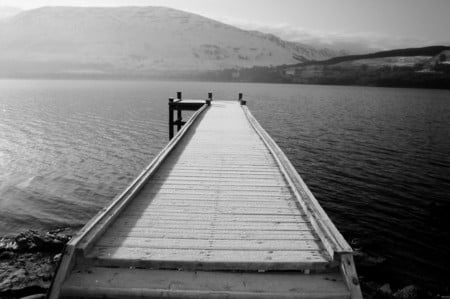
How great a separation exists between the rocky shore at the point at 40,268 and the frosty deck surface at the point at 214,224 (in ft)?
14.1

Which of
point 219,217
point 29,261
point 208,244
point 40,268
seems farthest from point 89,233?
point 29,261

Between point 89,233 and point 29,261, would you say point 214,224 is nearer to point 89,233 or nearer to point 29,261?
point 89,233

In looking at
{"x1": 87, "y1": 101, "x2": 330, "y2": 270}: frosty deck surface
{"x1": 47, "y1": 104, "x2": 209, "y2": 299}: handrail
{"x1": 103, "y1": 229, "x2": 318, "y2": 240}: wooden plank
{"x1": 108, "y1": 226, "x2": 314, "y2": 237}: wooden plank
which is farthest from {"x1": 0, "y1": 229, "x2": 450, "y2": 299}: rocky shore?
{"x1": 103, "y1": 229, "x2": 318, "y2": 240}: wooden plank

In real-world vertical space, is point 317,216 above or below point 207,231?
above

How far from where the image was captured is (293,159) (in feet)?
78.1

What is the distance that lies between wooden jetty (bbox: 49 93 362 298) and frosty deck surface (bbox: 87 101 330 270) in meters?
0.02

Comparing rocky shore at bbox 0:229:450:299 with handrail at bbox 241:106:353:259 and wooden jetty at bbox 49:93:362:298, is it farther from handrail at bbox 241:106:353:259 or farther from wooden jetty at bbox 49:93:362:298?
wooden jetty at bbox 49:93:362:298

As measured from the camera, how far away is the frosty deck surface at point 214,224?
15.9 ft

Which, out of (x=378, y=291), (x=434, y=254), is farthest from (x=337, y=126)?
(x=378, y=291)

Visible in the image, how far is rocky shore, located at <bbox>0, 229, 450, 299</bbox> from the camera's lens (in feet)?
30.0

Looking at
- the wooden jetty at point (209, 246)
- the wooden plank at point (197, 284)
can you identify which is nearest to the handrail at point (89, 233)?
the wooden jetty at point (209, 246)

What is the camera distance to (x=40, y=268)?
34.0ft

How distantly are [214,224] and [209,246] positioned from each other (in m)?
0.84

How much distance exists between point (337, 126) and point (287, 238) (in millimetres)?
35292
